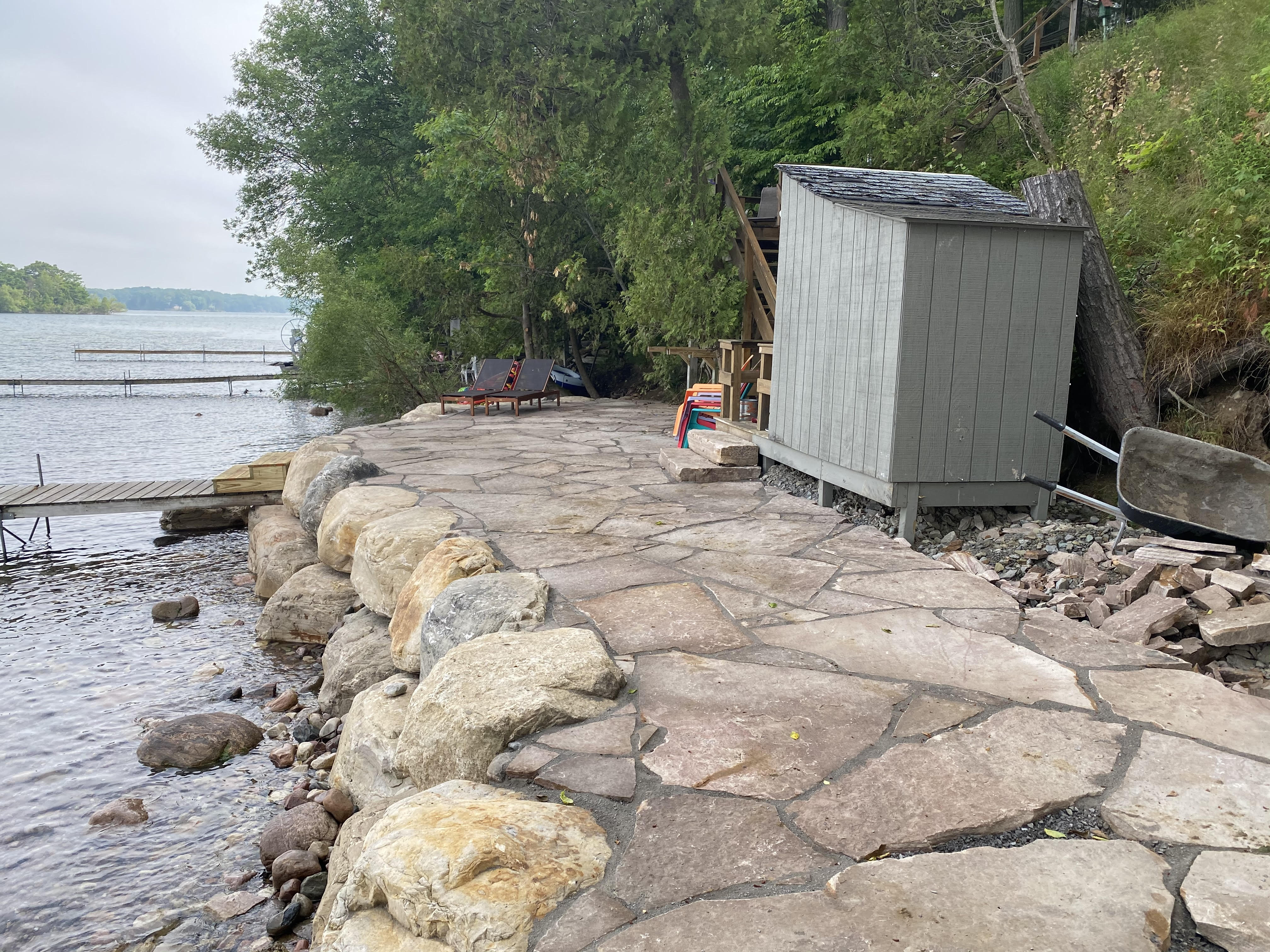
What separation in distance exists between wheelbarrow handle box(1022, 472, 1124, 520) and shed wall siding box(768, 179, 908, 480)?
90 centimetres

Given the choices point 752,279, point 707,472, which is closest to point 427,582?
point 707,472

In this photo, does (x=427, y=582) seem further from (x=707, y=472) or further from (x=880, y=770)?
(x=707, y=472)

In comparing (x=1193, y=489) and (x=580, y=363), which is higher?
(x=580, y=363)

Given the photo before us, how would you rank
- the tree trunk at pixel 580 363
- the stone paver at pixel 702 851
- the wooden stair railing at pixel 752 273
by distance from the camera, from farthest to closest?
the tree trunk at pixel 580 363
the wooden stair railing at pixel 752 273
the stone paver at pixel 702 851

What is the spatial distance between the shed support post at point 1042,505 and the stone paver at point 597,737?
367cm

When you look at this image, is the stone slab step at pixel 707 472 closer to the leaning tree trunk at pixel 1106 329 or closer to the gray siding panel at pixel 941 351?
the gray siding panel at pixel 941 351

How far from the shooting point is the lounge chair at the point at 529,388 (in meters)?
13.1

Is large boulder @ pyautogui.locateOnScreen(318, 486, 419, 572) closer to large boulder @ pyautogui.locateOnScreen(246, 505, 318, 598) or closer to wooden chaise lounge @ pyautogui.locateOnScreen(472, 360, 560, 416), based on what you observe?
large boulder @ pyautogui.locateOnScreen(246, 505, 318, 598)

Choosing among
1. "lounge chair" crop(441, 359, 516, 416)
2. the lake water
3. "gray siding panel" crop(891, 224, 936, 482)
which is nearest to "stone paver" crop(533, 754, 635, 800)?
the lake water

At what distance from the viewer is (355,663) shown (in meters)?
5.27

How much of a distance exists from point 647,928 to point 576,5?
11.0m

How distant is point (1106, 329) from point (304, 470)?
23.6 ft

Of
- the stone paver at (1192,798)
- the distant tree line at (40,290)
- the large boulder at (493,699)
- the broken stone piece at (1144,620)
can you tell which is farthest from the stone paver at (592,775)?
the distant tree line at (40,290)

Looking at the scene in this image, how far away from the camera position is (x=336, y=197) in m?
24.3
